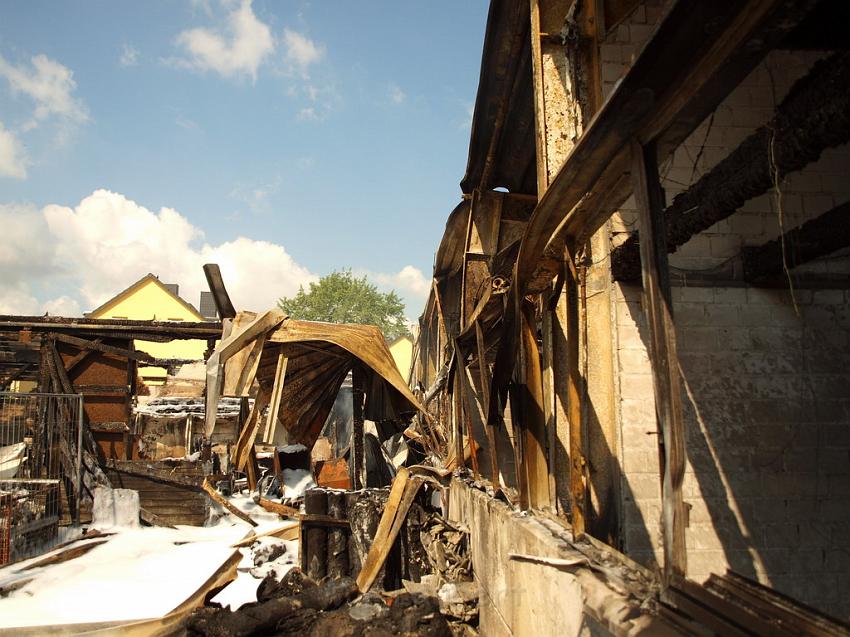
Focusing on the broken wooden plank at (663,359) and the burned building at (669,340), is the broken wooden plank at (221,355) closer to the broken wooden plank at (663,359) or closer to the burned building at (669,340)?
the burned building at (669,340)

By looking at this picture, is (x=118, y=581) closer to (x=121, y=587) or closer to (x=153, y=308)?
(x=121, y=587)

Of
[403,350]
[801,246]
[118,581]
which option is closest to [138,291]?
[403,350]

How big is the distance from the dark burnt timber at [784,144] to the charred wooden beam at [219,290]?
4866 mm

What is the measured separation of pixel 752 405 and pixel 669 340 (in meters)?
2.61

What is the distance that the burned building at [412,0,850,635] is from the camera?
2.46 m

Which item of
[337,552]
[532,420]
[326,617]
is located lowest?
[326,617]

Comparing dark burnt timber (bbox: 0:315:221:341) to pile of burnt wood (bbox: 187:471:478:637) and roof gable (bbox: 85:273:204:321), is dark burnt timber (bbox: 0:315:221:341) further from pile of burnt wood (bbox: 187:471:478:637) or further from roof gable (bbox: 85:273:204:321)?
roof gable (bbox: 85:273:204:321)

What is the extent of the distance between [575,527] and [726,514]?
1254 mm

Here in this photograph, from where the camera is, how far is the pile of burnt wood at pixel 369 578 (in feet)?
18.6

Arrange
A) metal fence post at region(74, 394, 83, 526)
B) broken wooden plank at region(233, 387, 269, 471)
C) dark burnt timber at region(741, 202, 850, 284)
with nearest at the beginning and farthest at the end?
dark burnt timber at region(741, 202, 850, 284), broken wooden plank at region(233, 387, 269, 471), metal fence post at region(74, 394, 83, 526)

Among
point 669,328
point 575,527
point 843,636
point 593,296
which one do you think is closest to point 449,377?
point 593,296

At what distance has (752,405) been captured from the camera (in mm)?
4445

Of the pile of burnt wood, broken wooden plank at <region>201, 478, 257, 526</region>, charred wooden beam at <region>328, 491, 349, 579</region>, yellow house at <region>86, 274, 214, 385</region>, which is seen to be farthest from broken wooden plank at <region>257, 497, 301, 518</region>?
yellow house at <region>86, 274, 214, 385</region>

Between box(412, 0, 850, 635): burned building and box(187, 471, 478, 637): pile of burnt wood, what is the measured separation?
2.14ft
